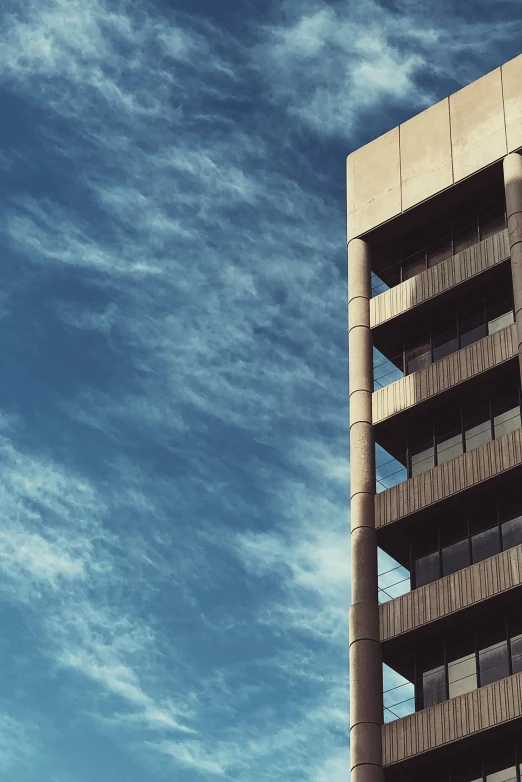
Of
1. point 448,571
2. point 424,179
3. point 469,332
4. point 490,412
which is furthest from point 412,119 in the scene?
point 448,571

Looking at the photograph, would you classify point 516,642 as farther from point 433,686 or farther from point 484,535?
point 484,535

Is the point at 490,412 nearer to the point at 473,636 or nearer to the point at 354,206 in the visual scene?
the point at 473,636

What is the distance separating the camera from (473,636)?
5278cm

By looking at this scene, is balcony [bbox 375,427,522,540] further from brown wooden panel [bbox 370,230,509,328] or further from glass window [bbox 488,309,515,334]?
brown wooden panel [bbox 370,230,509,328]

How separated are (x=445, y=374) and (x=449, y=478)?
5174mm

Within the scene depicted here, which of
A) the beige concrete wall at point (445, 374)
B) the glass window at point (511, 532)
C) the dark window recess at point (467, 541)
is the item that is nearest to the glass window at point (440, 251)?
the beige concrete wall at point (445, 374)

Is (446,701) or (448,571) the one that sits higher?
(448,571)

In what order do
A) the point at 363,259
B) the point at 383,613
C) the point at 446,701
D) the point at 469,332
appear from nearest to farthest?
the point at 446,701, the point at 383,613, the point at 469,332, the point at 363,259

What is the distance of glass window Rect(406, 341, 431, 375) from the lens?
6181 centimetres

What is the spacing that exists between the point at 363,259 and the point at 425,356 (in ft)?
20.8

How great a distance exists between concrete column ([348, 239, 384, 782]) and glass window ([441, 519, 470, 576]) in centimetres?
281

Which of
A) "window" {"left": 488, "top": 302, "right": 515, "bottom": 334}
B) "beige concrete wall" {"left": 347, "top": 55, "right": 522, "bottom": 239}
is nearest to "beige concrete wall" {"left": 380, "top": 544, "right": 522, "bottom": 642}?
"window" {"left": 488, "top": 302, "right": 515, "bottom": 334}

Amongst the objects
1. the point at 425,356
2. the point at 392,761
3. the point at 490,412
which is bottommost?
the point at 392,761

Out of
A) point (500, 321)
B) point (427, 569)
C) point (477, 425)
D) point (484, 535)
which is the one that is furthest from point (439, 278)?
point (427, 569)
